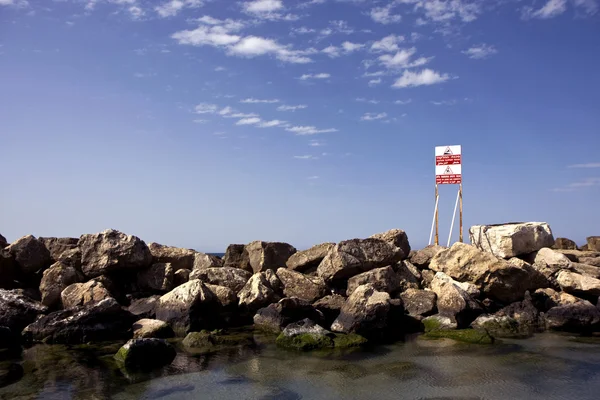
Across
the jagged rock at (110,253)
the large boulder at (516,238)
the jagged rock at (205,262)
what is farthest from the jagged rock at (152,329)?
the large boulder at (516,238)

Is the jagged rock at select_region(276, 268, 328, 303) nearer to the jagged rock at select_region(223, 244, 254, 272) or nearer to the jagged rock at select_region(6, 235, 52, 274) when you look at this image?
the jagged rock at select_region(223, 244, 254, 272)

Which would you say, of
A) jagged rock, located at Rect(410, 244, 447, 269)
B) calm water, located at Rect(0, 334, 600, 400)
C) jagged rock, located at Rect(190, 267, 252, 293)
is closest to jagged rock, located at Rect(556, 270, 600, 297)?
jagged rock, located at Rect(410, 244, 447, 269)

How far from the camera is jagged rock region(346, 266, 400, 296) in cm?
2180

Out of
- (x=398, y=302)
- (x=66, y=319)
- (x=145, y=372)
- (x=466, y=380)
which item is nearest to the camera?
(x=466, y=380)

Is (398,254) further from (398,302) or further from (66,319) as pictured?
(66,319)

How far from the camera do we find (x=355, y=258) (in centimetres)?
2297

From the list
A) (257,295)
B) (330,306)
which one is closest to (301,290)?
(330,306)

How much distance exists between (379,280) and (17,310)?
14.6m

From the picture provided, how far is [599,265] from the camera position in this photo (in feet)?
87.9

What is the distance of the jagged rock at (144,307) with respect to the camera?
20125 millimetres

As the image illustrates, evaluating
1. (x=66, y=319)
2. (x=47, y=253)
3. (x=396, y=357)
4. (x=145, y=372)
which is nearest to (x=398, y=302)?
(x=396, y=357)

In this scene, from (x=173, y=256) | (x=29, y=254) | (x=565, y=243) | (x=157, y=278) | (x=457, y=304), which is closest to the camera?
(x=457, y=304)

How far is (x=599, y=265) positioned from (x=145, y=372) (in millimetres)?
24139

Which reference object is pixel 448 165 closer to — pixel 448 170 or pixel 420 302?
pixel 448 170
